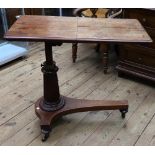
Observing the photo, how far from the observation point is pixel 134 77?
255 centimetres

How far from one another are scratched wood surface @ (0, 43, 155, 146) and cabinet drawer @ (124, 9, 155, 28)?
1.88 feet

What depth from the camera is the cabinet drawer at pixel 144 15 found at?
7.13ft

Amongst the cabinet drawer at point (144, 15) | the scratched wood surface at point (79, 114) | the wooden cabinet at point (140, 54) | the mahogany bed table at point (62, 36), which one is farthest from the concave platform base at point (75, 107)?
the cabinet drawer at point (144, 15)

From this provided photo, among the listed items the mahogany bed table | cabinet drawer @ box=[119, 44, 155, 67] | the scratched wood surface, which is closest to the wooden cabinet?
cabinet drawer @ box=[119, 44, 155, 67]

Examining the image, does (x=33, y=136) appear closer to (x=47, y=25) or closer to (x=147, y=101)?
(x=47, y=25)

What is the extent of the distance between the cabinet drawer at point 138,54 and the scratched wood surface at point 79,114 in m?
0.22

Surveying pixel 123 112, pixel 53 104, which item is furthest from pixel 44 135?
pixel 123 112

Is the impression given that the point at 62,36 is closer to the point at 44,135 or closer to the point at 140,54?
the point at 44,135

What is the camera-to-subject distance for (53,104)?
6.18ft

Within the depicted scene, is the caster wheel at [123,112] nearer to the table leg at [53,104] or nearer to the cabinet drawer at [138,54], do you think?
the table leg at [53,104]

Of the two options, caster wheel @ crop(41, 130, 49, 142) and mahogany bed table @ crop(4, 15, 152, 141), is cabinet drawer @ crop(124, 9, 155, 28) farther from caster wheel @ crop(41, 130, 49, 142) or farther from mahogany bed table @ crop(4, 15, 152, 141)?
caster wheel @ crop(41, 130, 49, 142)

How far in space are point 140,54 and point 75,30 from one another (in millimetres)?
980

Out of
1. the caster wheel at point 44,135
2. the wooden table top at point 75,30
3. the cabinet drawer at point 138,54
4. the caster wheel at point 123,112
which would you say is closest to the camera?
the wooden table top at point 75,30
